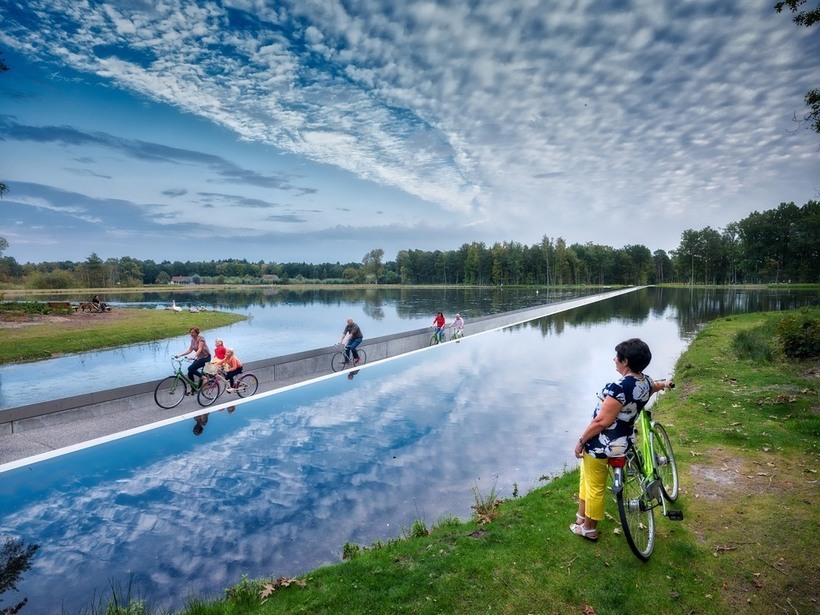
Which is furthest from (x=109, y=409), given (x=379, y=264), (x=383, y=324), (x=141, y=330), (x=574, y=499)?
(x=379, y=264)

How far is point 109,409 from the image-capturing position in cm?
1173

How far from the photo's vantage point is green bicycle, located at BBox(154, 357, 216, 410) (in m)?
12.5

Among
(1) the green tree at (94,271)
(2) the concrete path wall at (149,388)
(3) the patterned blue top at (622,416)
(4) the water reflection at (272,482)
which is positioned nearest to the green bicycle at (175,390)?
(2) the concrete path wall at (149,388)

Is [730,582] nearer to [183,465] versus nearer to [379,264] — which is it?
[183,465]

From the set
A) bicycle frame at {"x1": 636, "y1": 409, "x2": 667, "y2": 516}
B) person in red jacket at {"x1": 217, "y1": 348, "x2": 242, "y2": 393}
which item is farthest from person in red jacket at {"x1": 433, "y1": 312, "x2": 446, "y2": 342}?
bicycle frame at {"x1": 636, "y1": 409, "x2": 667, "y2": 516}

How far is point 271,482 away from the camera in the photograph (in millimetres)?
8508

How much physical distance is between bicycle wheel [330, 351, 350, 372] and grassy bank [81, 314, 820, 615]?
1148 cm

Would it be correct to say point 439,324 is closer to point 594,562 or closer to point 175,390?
point 175,390

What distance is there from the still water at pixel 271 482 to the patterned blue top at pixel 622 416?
210 cm

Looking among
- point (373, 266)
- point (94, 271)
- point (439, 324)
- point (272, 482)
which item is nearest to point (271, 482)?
point (272, 482)

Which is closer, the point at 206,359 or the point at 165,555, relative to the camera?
the point at 165,555

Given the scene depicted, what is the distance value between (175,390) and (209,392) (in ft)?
3.25

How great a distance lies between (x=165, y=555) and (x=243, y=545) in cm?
109

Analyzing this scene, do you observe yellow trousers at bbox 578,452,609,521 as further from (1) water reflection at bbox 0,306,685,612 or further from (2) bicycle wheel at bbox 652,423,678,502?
(1) water reflection at bbox 0,306,685,612
